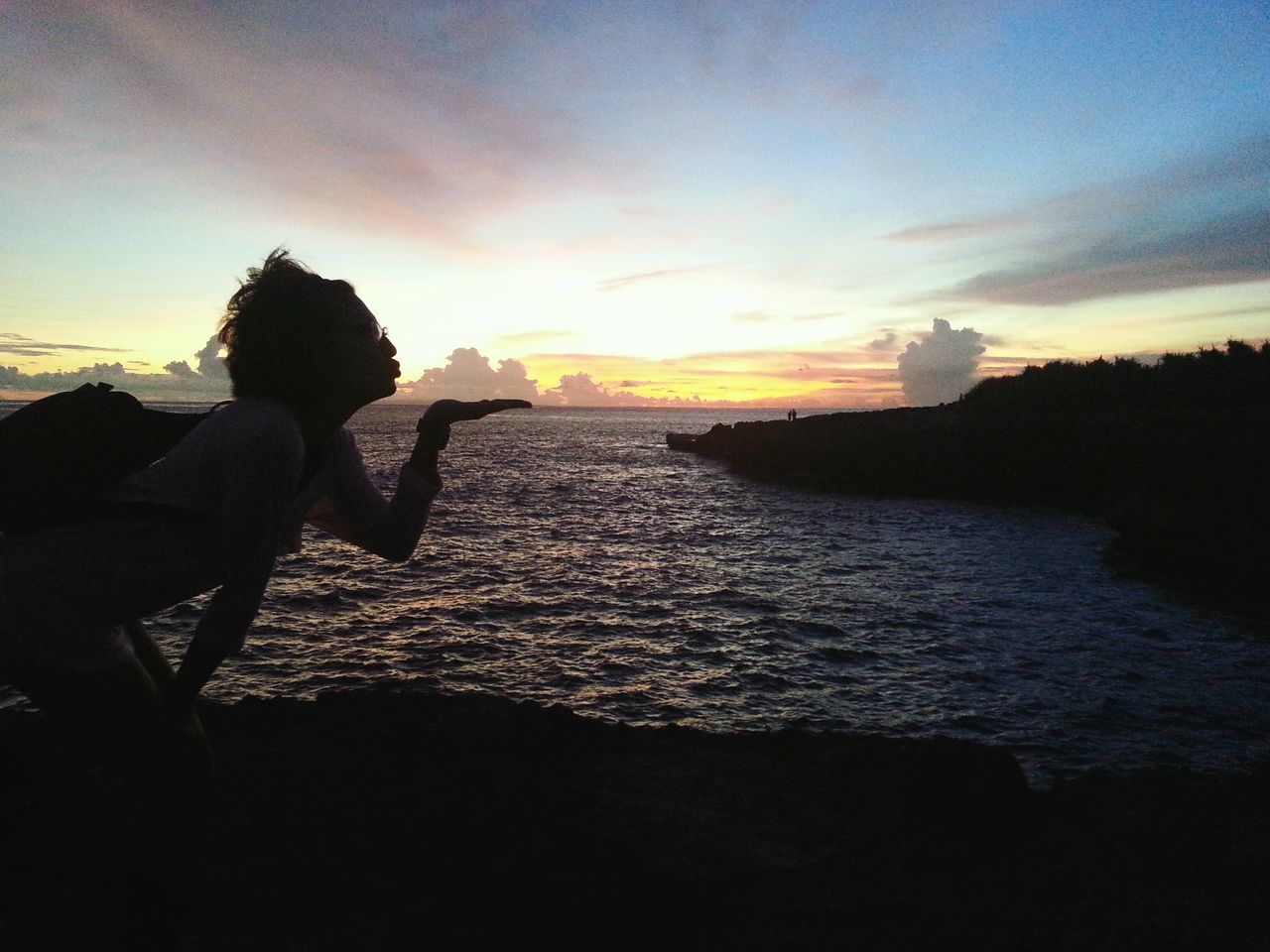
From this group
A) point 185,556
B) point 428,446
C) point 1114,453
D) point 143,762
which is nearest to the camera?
point 185,556

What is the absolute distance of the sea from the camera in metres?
9.02

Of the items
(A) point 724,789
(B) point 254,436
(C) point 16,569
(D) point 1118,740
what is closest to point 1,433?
(C) point 16,569

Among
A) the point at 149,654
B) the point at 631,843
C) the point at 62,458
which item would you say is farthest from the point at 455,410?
the point at 631,843

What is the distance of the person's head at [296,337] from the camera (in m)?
2.32

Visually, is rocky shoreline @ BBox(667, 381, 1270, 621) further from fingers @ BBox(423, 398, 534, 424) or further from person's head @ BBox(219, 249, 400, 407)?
person's head @ BBox(219, 249, 400, 407)

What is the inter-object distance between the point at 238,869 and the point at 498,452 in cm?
6956

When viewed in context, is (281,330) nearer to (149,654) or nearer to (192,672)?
(192,672)

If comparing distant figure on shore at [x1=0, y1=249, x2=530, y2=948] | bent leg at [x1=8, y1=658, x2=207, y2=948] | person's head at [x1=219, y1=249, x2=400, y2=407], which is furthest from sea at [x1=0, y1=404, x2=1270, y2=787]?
person's head at [x1=219, y1=249, x2=400, y2=407]

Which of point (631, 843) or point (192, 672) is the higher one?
point (192, 672)

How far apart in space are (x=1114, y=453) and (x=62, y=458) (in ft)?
125

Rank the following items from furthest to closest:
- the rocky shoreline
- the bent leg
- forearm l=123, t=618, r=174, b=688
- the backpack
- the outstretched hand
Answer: the rocky shoreline → the outstretched hand → forearm l=123, t=618, r=174, b=688 → the bent leg → the backpack

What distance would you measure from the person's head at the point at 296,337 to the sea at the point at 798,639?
654cm

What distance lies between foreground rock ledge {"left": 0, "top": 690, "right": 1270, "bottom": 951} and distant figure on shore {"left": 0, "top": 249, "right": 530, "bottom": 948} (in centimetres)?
185

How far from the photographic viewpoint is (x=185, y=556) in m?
2.25
